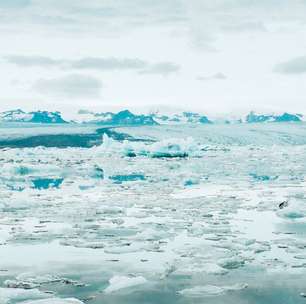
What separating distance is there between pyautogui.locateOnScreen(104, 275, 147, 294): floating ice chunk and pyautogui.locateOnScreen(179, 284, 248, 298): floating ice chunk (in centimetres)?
45

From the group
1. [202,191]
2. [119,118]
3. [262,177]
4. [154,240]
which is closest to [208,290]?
[154,240]

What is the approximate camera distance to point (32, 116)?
80875 millimetres

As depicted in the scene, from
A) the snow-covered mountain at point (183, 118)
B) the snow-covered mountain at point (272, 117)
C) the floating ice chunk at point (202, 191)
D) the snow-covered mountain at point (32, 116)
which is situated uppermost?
the snow-covered mountain at point (32, 116)

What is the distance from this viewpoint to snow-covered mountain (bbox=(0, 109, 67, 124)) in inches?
2975

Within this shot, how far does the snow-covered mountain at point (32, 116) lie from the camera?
75562 millimetres

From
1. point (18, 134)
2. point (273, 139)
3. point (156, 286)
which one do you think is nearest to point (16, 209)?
point (156, 286)

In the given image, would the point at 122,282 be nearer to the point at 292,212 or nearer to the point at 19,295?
the point at 19,295

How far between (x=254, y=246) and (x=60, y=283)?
2.52 metres

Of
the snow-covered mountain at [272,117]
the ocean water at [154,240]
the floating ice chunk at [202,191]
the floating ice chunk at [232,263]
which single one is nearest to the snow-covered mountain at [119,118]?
the snow-covered mountain at [272,117]

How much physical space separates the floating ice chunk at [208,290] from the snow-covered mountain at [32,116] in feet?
234

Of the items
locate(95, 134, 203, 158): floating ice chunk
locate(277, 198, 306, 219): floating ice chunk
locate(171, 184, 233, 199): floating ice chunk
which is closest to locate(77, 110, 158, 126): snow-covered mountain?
locate(95, 134, 203, 158): floating ice chunk

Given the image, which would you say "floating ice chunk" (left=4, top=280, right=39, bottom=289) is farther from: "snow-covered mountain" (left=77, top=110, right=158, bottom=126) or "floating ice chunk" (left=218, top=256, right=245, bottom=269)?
"snow-covered mountain" (left=77, top=110, right=158, bottom=126)

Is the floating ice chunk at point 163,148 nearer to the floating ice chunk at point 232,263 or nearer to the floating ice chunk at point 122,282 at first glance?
the floating ice chunk at point 232,263

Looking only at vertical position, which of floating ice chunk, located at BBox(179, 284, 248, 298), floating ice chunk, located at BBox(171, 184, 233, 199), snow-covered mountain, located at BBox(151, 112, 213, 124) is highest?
snow-covered mountain, located at BBox(151, 112, 213, 124)
